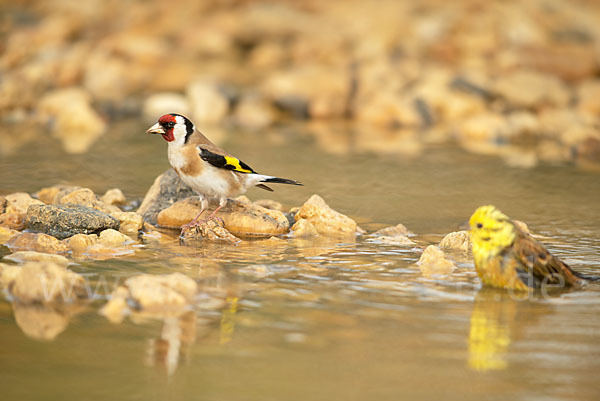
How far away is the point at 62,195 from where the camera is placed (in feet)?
24.9

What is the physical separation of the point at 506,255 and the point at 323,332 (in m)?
1.33

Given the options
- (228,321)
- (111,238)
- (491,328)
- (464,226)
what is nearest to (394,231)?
(464,226)

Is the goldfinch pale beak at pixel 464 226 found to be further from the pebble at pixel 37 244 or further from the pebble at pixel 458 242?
the pebble at pixel 37 244

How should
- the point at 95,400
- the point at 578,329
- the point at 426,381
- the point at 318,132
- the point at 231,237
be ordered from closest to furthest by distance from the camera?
the point at 95,400 → the point at 426,381 → the point at 578,329 → the point at 231,237 → the point at 318,132

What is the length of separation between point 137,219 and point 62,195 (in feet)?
3.57

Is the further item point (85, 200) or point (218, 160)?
point (85, 200)

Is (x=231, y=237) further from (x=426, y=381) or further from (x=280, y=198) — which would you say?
(x=426, y=381)

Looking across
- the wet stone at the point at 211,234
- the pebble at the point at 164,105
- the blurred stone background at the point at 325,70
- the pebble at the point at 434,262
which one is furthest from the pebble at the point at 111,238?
the pebble at the point at 164,105

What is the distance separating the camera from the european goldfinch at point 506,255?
5.10 metres

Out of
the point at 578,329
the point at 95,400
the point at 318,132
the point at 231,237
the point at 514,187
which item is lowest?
the point at 95,400

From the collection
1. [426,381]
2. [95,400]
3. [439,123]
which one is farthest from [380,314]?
[439,123]

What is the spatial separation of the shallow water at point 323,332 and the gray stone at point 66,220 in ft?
1.34

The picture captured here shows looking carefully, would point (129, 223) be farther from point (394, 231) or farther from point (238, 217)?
point (394, 231)

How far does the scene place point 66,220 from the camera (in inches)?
257
